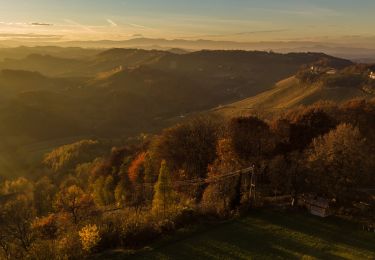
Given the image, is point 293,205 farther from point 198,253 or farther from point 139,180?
point 139,180

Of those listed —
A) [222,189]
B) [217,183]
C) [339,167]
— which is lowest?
[222,189]

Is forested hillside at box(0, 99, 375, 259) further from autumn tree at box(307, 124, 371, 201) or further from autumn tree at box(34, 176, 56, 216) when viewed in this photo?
autumn tree at box(34, 176, 56, 216)

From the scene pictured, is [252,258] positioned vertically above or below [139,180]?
above

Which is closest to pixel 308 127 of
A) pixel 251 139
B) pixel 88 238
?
pixel 251 139

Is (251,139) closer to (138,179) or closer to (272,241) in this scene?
(272,241)

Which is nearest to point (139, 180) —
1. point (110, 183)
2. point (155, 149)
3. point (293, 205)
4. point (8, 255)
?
point (155, 149)

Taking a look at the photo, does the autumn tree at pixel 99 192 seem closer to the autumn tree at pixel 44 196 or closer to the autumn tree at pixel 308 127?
the autumn tree at pixel 44 196

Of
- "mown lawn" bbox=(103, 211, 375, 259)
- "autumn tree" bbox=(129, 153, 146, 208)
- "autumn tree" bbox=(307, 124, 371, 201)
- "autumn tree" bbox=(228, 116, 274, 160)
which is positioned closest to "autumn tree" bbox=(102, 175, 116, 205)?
"autumn tree" bbox=(129, 153, 146, 208)

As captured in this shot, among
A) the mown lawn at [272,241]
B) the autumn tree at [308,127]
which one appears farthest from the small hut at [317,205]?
the autumn tree at [308,127]
